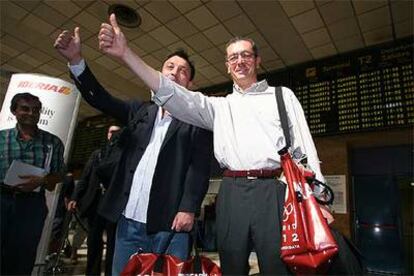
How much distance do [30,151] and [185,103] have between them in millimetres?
1559

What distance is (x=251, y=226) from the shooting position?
4.10 feet

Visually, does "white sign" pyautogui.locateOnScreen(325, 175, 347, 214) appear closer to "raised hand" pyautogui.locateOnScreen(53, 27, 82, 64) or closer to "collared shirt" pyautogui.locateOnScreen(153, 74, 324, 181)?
"collared shirt" pyautogui.locateOnScreen(153, 74, 324, 181)

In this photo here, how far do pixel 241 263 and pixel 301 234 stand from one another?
0.30m

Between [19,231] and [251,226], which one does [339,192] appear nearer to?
[251,226]

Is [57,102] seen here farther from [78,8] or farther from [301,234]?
[301,234]

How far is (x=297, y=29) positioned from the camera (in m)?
3.79

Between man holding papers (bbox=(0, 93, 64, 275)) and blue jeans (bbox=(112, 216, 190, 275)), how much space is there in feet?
3.42

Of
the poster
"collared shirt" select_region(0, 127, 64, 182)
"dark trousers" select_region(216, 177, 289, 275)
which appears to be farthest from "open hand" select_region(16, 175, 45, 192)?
"dark trousers" select_region(216, 177, 289, 275)

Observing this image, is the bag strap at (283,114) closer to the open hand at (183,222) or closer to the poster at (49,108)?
the open hand at (183,222)

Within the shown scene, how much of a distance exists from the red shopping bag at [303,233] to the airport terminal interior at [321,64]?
1926 millimetres

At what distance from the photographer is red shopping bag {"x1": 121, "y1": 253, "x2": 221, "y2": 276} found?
1185 mm

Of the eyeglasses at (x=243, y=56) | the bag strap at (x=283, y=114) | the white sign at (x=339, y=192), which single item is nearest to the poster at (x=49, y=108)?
the eyeglasses at (x=243, y=56)

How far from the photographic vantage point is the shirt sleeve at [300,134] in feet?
4.25

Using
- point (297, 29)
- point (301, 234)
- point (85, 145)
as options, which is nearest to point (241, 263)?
point (301, 234)
